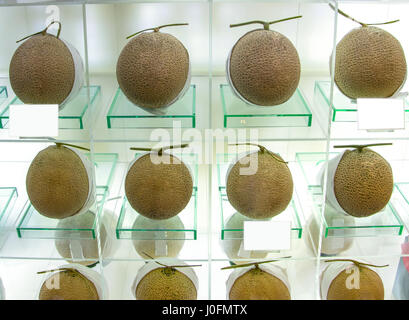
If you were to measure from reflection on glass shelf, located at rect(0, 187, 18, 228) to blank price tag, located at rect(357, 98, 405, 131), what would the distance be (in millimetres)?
914

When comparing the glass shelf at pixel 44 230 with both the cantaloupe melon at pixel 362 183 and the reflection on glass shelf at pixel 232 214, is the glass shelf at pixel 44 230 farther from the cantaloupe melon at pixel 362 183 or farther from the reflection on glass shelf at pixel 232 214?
the cantaloupe melon at pixel 362 183

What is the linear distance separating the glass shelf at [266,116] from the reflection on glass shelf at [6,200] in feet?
2.10

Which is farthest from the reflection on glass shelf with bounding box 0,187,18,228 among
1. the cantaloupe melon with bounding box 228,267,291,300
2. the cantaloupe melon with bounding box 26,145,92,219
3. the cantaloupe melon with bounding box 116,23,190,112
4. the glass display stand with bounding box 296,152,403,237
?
the glass display stand with bounding box 296,152,403,237

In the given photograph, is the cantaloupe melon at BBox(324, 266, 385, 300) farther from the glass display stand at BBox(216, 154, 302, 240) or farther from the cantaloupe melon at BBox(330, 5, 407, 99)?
the cantaloupe melon at BBox(330, 5, 407, 99)

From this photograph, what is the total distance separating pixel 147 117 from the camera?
1007mm

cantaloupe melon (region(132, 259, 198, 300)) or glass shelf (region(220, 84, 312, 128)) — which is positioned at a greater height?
glass shelf (region(220, 84, 312, 128))

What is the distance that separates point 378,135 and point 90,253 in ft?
2.68

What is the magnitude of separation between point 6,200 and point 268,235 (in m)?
0.72

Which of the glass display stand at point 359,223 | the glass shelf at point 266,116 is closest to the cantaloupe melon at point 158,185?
the glass shelf at point 266,116

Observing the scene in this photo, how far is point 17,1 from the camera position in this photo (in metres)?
0.98

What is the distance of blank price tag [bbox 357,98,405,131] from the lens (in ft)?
3.01

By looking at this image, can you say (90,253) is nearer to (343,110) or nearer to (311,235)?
(311,235)

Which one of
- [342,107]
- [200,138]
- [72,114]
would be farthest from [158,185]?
[342,107]

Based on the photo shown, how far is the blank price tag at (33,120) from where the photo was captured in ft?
2.99
